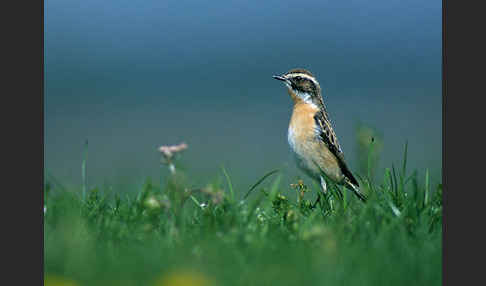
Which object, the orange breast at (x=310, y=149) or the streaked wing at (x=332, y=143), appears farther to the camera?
the streaked wing at (x=332, y=143)

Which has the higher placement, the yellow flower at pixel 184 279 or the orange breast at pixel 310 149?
the orange breast at pixel 310 149

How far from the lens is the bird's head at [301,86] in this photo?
9227mm

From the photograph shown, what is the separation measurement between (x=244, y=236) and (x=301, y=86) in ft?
14.4

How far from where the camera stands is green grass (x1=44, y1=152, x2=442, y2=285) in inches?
176

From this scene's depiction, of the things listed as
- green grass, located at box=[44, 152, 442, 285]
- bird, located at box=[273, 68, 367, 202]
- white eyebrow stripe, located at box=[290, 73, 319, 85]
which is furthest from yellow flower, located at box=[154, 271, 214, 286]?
white eyebrow stripe, located at box=[290, 73, 319, 85]

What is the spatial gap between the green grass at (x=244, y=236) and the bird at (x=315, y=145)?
167 centimetres

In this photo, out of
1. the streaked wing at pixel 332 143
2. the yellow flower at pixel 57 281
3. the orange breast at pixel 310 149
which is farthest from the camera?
the streaked wing at pixel 332 143

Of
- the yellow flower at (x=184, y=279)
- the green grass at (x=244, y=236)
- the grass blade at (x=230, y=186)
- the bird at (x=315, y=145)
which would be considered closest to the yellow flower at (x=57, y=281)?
the green grass at (x=244, y=236)

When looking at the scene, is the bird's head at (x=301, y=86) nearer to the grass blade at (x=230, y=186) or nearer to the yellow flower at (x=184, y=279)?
the grass blade at (x=230, y=186)

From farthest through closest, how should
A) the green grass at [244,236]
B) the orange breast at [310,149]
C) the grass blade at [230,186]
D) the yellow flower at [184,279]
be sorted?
the orange breast at [310,149] → the grass blade at [230,186] → the green grass at [244,236] → the yellow flower at [184,279]

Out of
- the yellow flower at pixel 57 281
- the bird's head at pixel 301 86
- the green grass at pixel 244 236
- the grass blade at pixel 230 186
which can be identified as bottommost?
the yellow flower at pixel 57 281

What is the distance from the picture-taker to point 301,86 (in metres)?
9.30

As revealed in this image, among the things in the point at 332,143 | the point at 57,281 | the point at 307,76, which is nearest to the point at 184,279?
the point at 57,281

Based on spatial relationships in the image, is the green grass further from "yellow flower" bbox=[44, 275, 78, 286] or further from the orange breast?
the orange breast
